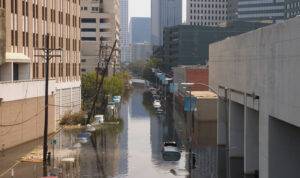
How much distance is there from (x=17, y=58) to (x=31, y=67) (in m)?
6.62

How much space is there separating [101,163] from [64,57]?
127 ft

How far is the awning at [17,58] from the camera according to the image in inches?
2562

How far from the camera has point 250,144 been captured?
153 feet

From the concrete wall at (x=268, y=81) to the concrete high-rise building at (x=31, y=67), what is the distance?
2299 cm

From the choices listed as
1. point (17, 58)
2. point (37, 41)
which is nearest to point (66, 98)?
point (37, 41)

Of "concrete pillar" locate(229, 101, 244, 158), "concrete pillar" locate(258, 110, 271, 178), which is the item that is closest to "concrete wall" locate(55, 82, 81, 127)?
"concrete pillar" locate(229, 101, 244, 158)

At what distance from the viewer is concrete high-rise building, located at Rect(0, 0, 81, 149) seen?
6109cm

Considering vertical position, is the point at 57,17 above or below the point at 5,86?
above

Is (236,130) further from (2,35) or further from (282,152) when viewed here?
(2,35)

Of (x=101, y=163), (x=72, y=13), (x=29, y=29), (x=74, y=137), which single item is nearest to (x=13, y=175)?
(x=101, y=163)

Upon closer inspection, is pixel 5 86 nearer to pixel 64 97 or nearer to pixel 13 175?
pixel 13 175

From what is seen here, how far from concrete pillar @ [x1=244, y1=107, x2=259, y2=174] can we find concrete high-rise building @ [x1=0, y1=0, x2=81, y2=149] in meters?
24.8

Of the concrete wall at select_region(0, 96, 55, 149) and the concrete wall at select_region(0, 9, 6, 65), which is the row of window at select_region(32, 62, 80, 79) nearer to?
the concrete wall at select_region(0, 96, 55, 149)

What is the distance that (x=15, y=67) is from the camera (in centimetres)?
7119
